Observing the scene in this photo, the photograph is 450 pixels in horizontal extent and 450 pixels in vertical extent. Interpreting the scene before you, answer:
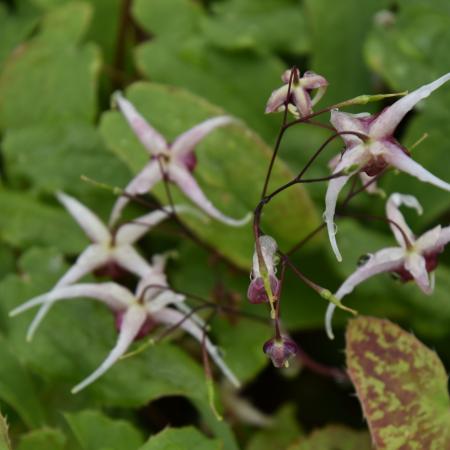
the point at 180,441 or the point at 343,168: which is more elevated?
the point at 343,168

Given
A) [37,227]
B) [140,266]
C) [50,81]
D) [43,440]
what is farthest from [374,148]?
[50,81]

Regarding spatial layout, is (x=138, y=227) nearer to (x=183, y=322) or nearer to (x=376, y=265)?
(x=183, y=322)

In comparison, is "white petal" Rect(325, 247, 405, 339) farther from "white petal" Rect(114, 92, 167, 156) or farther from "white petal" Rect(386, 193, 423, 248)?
"white petal" Rect(114, 92, 167, 156)

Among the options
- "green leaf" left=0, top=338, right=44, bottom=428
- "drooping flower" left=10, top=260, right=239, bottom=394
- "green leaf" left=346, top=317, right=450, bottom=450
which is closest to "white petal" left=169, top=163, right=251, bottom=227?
"drooping flower" left=10, top=260, right=239, bottom=394

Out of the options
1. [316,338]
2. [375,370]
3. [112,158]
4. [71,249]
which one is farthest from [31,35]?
[375,370]

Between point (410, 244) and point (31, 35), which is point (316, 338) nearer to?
point (410, 244)

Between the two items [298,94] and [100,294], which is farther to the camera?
[100,294]
